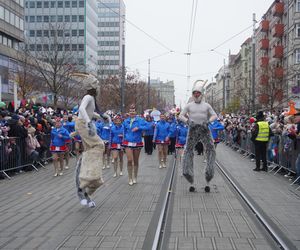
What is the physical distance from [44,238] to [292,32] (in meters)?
54.5

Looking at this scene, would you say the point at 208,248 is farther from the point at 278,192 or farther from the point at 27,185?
the point at 27,185

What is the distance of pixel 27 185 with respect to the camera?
11.8m

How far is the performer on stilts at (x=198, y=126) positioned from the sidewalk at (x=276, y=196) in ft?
4.03

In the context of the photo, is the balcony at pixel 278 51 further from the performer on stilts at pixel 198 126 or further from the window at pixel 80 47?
the performer on stilts at pixel 198 126

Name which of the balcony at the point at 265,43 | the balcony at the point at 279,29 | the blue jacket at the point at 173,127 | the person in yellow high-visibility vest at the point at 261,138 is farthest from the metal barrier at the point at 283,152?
the balcony at the point at 265,43

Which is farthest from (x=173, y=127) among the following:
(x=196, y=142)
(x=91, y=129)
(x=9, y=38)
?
(x=9, y=38)

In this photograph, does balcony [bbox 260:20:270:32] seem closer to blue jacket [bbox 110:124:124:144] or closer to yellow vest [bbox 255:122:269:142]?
yellow vest [bbox 255:122:269:142]

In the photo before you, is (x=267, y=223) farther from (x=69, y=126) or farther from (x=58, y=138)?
(x=69, y=126)

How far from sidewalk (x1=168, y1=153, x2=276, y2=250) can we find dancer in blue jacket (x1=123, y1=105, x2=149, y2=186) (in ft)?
5.83

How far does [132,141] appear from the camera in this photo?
11445 millimetres

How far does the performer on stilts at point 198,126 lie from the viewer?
33.5 ft

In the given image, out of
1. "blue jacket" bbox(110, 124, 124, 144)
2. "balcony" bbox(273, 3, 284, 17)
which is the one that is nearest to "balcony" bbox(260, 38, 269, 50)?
"balcony" bbox(273, 3, 284, 17)

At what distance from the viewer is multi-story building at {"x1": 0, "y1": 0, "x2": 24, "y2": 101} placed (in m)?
47.1

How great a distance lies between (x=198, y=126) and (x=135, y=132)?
Answer: 1.99 meters
